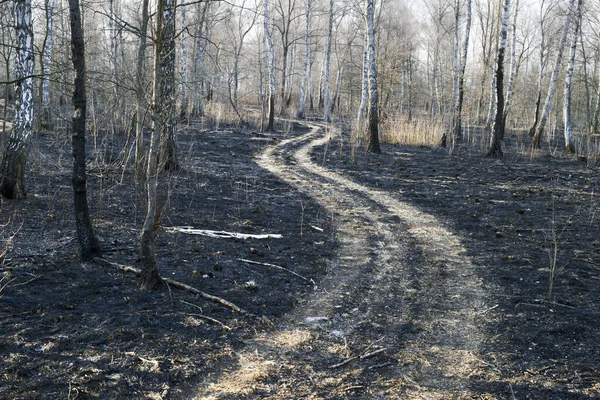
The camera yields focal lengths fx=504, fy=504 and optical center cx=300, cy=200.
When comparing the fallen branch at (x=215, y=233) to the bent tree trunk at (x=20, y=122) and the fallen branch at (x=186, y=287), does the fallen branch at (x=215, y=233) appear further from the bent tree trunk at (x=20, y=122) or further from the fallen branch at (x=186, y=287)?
the bent tree trunk at (x=20, y=122)

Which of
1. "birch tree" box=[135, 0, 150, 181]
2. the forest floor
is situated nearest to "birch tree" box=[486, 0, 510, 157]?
the forest floor

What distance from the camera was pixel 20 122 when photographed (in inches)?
297

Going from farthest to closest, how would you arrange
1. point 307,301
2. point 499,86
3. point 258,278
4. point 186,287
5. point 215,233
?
1. point 499,86
2. point 215,233
3. point 258,278
4. point 307,301
5. point 186,287

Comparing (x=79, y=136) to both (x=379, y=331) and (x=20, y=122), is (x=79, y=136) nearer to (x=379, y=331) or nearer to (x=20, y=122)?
(x=20, y=122)

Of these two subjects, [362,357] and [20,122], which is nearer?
[362,357]

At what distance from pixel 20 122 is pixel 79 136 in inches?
129

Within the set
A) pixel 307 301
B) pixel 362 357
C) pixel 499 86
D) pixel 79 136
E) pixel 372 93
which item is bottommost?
pixel 362 357

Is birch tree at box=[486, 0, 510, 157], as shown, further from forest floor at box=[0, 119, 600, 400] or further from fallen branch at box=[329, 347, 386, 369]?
fallen branch at box=[329, 347, 386, 369]

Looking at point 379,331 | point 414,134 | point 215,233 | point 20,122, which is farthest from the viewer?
point 414,134

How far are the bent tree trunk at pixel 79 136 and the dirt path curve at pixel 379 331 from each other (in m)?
2.37

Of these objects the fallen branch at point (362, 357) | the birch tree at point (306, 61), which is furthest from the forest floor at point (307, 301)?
the birch tree at point (306, 61)

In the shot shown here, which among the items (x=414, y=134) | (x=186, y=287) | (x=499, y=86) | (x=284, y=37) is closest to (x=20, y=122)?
(x=186, y=287)

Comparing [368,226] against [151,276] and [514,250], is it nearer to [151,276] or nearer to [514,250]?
[514,250]

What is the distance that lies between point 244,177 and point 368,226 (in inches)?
174
